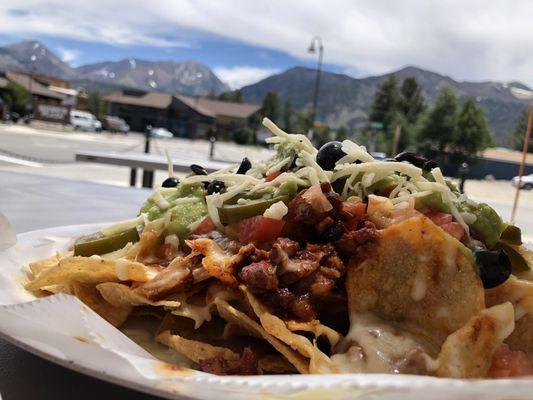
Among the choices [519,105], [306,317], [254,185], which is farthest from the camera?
[519,105]

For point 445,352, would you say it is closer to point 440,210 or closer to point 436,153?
point 440,210

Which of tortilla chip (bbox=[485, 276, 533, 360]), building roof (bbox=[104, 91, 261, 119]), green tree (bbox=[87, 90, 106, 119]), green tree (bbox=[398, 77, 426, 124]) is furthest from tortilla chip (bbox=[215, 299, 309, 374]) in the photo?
green tree (bbox=[87, 90, 106, 119])

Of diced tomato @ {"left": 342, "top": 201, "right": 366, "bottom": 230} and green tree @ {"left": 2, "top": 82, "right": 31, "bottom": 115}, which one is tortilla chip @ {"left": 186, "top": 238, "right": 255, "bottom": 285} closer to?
diced tomato @ {"left": 342, "top": 201, "right": 366, "bottom": 230}

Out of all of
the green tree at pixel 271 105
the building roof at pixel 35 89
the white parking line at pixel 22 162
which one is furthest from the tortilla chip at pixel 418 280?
the green tree at pixel 271 105

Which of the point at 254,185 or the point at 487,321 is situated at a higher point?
the point at 254,185

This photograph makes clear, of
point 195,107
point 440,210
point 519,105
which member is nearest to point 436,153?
point 195,107

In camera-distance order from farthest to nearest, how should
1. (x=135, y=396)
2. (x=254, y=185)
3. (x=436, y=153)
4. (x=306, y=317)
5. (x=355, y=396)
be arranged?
(x=436, y=153)
(x=254, y=185)
(x=306, y=317)
(x=135, y=396)
(x=355, y=396)
